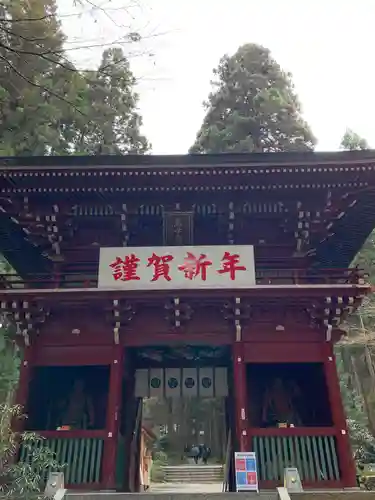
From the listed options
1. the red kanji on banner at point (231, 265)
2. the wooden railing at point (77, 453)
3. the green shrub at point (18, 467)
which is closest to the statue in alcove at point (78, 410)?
the wooden railing at point (77, 453)

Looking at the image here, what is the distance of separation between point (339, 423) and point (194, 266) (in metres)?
3.94

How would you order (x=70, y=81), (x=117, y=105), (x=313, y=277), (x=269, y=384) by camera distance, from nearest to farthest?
1. (x=70, y=81)
2. (x=313, y=277)
3. (x=269, y=384)
4. (x=117, y=105)

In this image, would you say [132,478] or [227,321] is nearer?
[227,321]

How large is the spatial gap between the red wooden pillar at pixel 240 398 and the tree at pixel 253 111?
1362 cm

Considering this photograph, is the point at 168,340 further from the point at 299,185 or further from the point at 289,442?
the point at 299,185

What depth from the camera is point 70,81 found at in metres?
5.83

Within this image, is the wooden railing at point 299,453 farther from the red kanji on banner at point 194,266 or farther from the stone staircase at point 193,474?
the stone staircase at point 193,474

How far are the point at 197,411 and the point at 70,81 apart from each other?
1194 inches

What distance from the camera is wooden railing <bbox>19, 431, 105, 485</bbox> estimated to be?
8.05 meters

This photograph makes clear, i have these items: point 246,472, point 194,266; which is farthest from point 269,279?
point 246,472

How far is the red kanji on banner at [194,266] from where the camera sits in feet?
29.6

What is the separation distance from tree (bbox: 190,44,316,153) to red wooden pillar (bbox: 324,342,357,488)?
13582 millimetres

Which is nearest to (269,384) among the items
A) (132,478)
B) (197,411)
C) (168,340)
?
(168,340)

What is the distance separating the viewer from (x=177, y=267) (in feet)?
29.8
